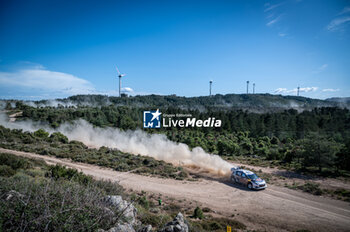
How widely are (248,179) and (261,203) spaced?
14.8ft

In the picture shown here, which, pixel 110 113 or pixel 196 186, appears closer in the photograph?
pixel 196 186

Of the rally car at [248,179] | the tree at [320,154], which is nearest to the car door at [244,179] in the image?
the rally car at [248,179]

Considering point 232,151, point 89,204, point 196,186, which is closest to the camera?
point 89,204

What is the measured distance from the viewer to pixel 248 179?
78.3 feet

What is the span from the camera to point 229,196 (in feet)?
70.2

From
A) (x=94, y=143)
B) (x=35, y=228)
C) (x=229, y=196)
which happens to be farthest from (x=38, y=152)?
(x=35, y=228)

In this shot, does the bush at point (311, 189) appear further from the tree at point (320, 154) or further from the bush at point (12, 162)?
the bush at point (12, 162)

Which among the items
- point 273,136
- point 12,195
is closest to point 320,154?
point 12,195

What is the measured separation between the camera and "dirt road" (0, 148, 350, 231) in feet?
50.8

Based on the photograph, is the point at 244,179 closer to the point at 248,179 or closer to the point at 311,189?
the point at 248,179

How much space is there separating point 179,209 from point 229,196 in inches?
269

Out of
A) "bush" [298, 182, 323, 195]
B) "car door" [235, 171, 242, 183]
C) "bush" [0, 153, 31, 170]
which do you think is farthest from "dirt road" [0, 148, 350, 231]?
"bush" [0, 153, 31, 170]

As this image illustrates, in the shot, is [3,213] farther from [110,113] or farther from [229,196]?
[110,113]

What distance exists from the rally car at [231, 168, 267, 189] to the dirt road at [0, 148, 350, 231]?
0.79 meters
